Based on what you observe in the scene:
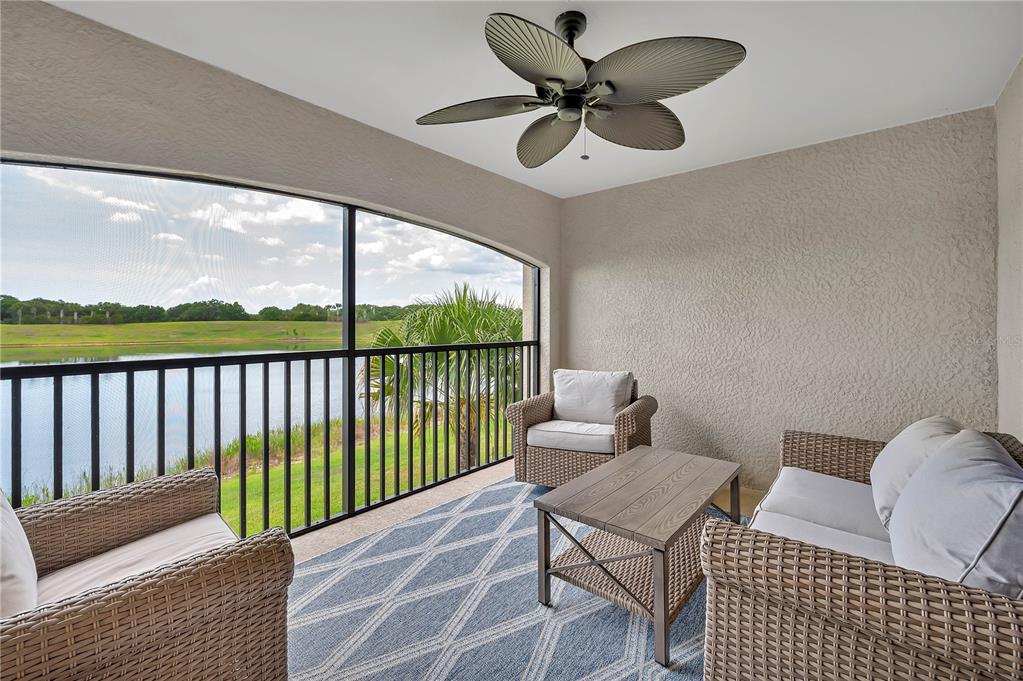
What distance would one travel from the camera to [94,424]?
1.89 m

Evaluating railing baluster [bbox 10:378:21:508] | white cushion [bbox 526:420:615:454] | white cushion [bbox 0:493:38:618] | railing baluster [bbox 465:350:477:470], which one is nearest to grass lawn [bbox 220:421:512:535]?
railing baluster [bbox 465:350:477:470]

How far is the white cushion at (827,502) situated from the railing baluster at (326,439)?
7.69 feet

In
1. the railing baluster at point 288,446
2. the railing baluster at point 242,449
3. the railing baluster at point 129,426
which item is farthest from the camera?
the railing baluster at point 288,446

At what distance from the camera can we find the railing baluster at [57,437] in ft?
5.88

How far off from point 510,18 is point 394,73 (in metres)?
1.16

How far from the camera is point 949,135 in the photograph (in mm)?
2516

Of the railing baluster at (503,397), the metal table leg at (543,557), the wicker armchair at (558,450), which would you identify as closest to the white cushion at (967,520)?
the metal table leg at (543,557)

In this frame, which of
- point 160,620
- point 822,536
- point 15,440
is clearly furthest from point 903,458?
point 15,440

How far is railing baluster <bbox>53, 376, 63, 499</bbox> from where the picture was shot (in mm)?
1791

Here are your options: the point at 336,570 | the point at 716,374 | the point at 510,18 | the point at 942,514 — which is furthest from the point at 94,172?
the point at 716,374

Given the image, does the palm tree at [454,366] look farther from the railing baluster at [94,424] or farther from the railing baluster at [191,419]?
the railing baluster at [94,424]

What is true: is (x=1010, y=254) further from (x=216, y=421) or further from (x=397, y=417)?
(x=216, y=421)

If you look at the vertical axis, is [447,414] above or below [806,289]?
below

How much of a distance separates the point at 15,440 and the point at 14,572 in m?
1.12
